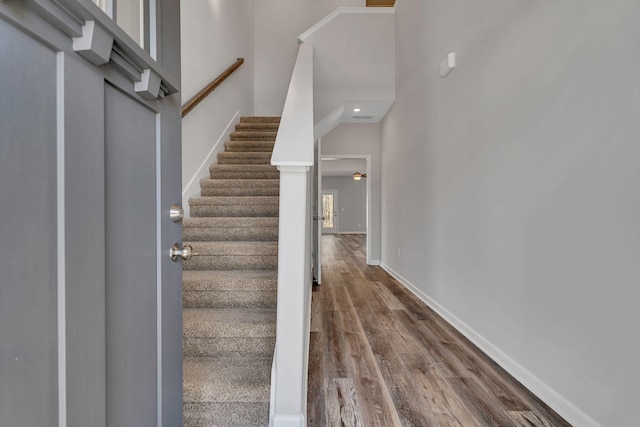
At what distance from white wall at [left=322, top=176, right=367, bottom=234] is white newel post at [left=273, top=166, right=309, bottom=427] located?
1117 centimetres

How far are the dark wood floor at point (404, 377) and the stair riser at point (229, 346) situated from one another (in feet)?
1.19

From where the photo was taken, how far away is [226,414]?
1.37 meters

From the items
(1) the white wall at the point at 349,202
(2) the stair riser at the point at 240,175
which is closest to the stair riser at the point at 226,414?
(2) the stair riser at the point at 240,175

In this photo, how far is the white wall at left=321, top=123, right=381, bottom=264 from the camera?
520 centimetres

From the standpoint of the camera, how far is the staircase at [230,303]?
1.37 metres

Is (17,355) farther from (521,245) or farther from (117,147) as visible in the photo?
(521,245)

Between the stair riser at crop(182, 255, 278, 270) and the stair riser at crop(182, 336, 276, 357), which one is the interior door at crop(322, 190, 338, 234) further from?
the stair riser at crop(182, 336, 276, 357)

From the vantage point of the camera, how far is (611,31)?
123 cm

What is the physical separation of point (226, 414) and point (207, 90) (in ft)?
10.2

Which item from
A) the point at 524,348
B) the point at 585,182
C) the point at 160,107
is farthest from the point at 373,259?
the point at 160,107

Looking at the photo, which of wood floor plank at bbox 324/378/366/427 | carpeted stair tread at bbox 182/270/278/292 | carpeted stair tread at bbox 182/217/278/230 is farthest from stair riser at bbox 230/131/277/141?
wood floor plank at bbox 324/378/366/427

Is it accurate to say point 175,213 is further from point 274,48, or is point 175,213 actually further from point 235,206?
point 274,48

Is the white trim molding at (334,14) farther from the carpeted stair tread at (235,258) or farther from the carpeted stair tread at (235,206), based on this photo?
the carpeted stair tread at (235,258)

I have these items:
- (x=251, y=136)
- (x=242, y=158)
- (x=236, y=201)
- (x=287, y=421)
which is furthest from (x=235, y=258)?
(x=251, y=136)
